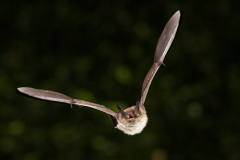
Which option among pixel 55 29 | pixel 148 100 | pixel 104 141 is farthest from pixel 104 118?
pixel 55 29

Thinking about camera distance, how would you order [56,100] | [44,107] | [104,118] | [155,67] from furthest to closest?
[44,107] < [104,118] < [155,67] < [56,100]

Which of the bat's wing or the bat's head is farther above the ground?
the bat's wing

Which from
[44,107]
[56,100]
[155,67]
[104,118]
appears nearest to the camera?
[56,100]

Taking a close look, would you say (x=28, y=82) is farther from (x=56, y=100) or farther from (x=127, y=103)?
(x=56, y=100)

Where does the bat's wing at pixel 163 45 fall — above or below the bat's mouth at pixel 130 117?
above

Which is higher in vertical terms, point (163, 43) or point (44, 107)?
point (44, 107)

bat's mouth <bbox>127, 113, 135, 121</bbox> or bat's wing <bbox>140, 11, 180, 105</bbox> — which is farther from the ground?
bat's wing <bbox>140, 11, 180, 105</bbox>

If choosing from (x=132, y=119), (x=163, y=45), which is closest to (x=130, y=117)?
(x=132, y=119)

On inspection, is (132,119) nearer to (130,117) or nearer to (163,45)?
(130,117)
